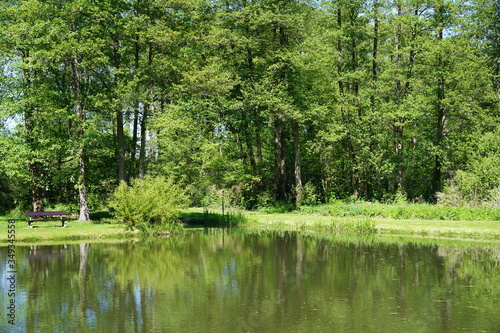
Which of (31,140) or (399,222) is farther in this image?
(31,140)

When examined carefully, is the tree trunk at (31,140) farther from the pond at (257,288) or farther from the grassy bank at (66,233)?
the pond at (257,288)

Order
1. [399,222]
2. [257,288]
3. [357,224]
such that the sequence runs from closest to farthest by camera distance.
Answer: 1. [257,288]
2. [357,224]
3. [399,222]

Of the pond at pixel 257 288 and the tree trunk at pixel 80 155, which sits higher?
the tree trunk at pixel 80 155

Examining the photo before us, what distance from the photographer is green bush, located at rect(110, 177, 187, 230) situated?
81.1 feet

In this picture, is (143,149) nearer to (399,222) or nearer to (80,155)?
(80,155)

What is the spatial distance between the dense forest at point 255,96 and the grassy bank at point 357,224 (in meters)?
3.74

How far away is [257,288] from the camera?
13.1 meters

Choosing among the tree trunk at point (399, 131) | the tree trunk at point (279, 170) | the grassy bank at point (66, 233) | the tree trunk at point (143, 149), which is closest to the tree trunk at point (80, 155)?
the tree trunk at point (143, 149)

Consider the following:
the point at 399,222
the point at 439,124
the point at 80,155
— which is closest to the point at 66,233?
the point at 80,155

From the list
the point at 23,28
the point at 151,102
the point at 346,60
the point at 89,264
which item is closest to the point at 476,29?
the point at 346,60

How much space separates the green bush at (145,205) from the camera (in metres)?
24.7

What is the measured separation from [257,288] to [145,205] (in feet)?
42.8

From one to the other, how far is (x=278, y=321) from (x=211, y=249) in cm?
1081

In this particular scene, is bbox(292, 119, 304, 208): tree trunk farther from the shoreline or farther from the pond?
the pond
